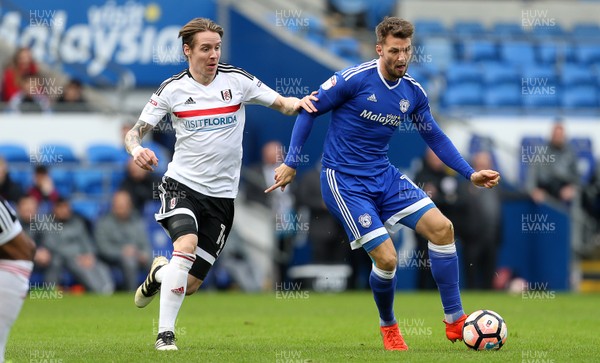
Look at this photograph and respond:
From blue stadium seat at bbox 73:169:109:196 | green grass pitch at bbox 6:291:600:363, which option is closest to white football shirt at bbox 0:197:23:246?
green grass pitch at bbox 6:291:600:363

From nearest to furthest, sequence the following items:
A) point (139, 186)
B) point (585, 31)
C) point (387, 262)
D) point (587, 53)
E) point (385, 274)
Answer: point (387, 262) < point (385, 274) < point (139, 186) < point (587, 53) < point (585, 31)

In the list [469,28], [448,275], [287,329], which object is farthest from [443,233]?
[469,28]

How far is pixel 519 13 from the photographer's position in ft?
90.9

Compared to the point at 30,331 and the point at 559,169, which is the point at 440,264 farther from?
the point at 559,169

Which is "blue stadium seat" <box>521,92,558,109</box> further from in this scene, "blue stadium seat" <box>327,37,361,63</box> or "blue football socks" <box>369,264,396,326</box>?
"blue football socks" <box>369,264,396,326</box>

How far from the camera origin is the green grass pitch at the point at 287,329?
878 cm

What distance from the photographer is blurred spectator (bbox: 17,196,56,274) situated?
690 inches

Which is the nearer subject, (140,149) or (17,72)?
(140,149)

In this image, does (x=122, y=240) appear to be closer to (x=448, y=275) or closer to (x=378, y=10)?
(x=448, y=275)

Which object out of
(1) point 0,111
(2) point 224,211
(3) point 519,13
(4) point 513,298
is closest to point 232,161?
(2) point 224,211

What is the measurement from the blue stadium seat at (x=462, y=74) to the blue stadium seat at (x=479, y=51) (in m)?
0.79

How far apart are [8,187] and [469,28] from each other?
12.3m

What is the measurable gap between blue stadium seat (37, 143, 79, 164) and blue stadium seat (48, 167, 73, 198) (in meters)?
0.15

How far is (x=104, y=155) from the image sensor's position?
20047mm
